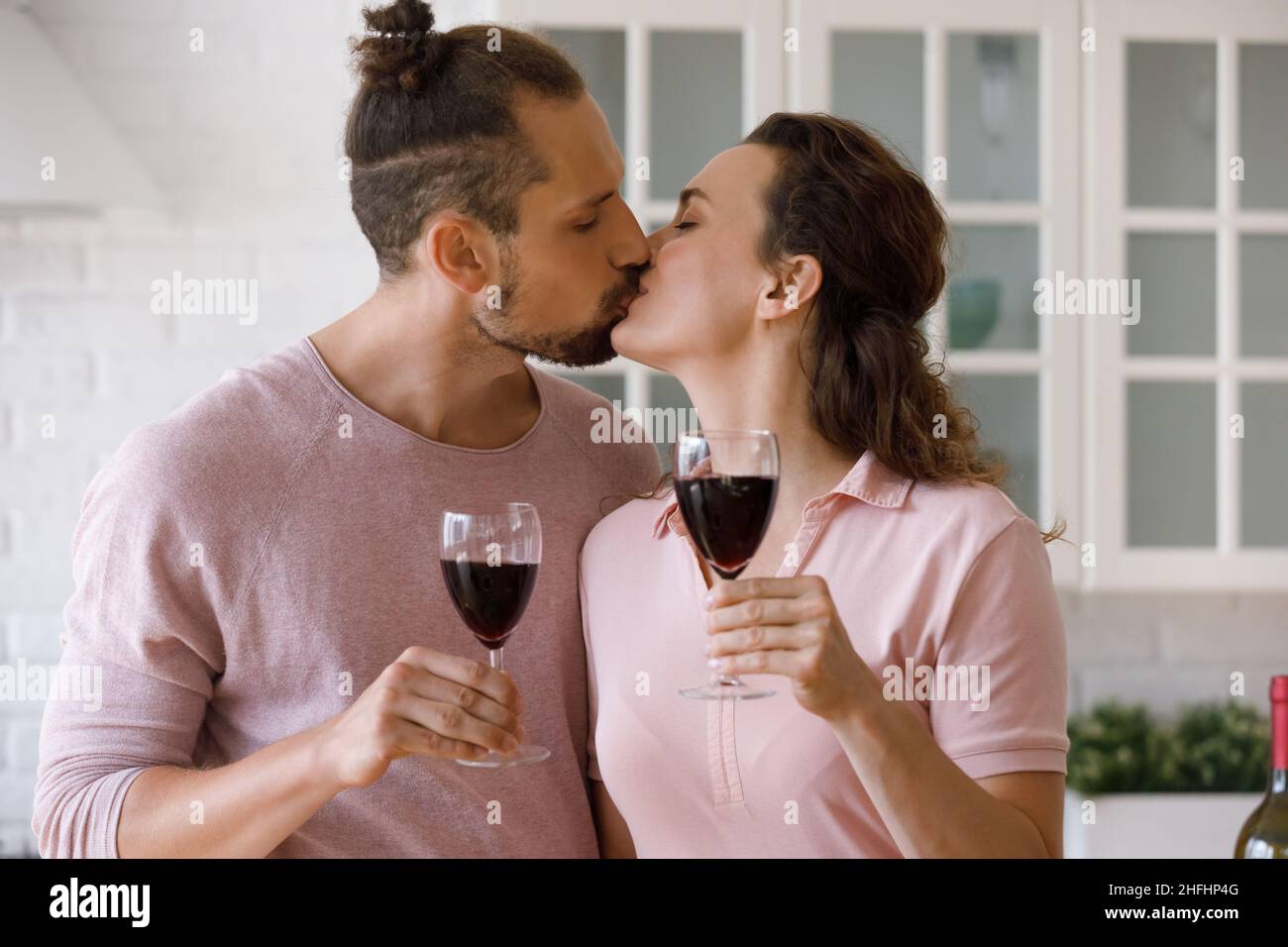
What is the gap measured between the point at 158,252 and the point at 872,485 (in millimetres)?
1980

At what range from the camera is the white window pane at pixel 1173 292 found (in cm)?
283

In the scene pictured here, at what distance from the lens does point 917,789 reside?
1.26 m

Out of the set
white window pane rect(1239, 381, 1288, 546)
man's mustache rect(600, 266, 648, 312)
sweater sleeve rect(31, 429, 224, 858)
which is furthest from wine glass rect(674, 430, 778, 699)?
white window pane rect(1239, 381, 1288, 546)

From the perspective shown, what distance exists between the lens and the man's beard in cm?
169

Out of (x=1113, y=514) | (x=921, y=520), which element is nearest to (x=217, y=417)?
(x=921, y=520)

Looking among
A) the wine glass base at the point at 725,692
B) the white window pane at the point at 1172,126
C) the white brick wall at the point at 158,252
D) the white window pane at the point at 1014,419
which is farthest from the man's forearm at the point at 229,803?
the white window pane at the point at 1172,126

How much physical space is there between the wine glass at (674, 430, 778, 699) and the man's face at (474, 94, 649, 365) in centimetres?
46

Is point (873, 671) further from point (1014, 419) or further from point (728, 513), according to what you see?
point (1014, 419)

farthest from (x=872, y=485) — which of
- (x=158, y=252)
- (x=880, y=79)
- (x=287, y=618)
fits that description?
(x=158, y=252)

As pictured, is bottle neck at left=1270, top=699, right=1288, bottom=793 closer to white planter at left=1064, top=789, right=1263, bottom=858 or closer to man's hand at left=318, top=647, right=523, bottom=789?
man's hand at left=318, top=647, right=523, bottom=789

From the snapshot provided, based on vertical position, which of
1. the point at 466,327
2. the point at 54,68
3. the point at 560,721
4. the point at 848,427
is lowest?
the point at 560,721
